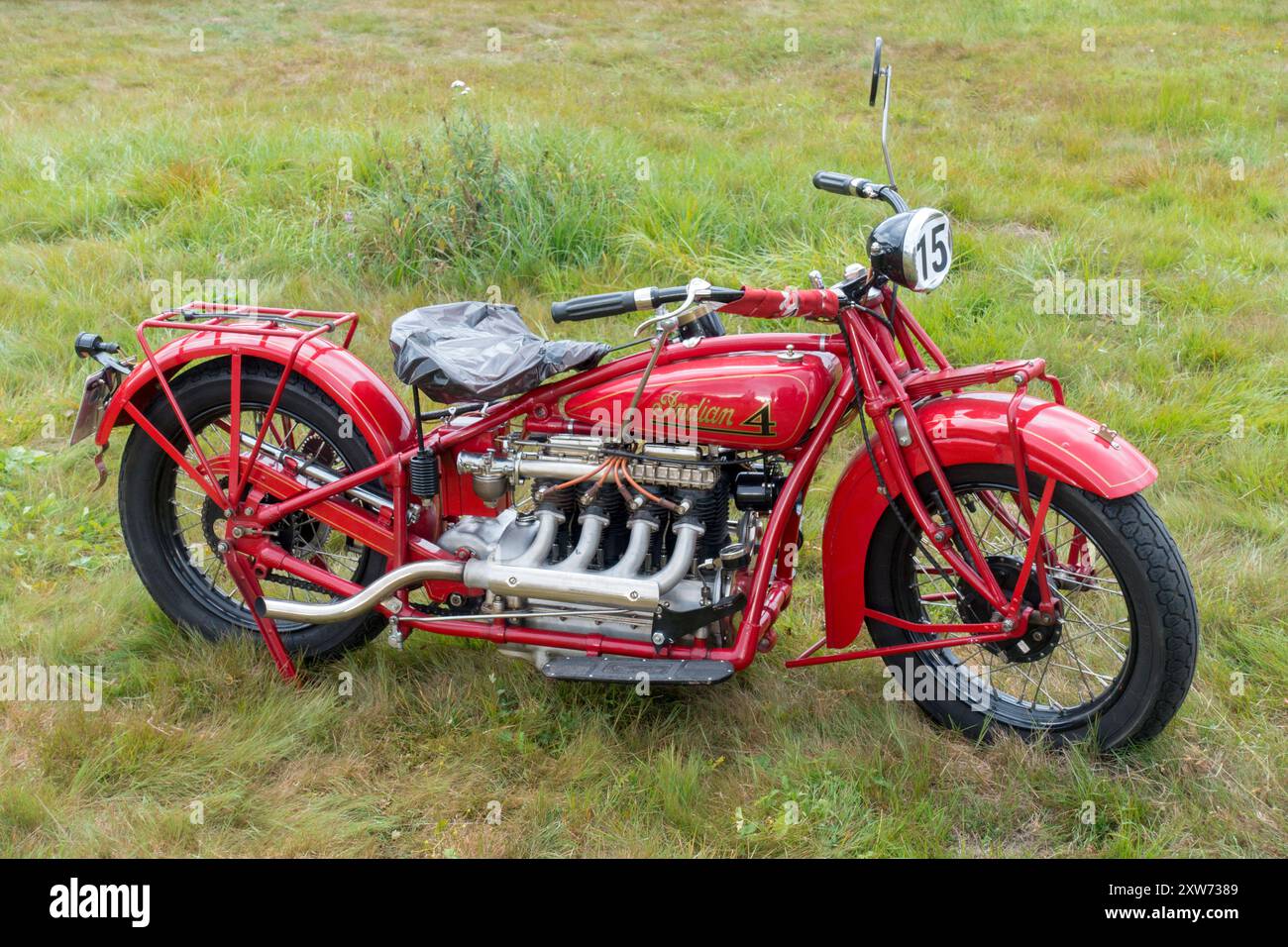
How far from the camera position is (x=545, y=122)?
8.16 metres

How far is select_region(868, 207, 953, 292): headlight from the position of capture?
3135 mm

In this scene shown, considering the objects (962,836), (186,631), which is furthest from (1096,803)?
(186,631)

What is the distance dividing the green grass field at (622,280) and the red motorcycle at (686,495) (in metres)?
0.28

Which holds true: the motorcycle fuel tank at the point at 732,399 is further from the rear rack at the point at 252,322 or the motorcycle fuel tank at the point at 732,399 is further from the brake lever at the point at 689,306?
the rear rack at the point at 252,322

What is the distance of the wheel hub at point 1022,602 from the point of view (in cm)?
332

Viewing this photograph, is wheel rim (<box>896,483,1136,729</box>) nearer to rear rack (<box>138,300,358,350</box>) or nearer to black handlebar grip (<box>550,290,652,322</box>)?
black handlebar grip (<box>550,290,652,322</box>)

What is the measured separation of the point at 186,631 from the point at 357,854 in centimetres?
127

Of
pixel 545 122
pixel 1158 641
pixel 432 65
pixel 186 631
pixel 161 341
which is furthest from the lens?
pixel 432 65

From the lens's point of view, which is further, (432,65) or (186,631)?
(432,65)

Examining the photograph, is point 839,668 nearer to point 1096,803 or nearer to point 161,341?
point 1096,803
